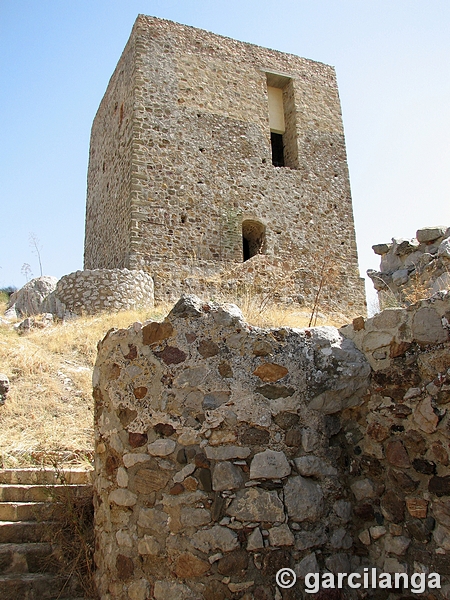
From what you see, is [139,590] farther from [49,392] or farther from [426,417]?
[49,392]

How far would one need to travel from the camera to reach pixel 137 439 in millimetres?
3023

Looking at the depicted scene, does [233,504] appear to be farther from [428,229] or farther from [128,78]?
[128,78]

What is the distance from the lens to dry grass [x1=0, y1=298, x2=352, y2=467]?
175 inches

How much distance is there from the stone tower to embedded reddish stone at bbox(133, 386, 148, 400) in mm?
7187

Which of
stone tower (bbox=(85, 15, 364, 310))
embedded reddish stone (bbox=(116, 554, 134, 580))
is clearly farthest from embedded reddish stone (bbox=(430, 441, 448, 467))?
stone tower (bbox=(85, 15, 364, 310))

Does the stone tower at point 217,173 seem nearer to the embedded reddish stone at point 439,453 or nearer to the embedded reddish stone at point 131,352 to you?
the embedded reddish stone at point 131,352

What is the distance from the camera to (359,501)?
291cm

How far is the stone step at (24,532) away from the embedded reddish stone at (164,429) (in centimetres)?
117

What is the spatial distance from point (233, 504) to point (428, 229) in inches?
261

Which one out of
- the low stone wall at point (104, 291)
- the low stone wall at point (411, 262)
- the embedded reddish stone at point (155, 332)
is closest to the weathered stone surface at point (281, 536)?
the embedded reddish stone at point (155, 332)

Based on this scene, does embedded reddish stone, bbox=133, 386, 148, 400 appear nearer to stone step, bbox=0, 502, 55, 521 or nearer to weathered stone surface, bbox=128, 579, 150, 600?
weathered stone surface, bbox=128, 579, 150, 600

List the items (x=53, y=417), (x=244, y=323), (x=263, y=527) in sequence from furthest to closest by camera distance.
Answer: (x=53, y=417) → (x=244, y=323) → (x=263, y=527)

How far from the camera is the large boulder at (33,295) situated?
11.1 m

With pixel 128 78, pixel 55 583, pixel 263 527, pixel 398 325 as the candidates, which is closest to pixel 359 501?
pixel 263 527
